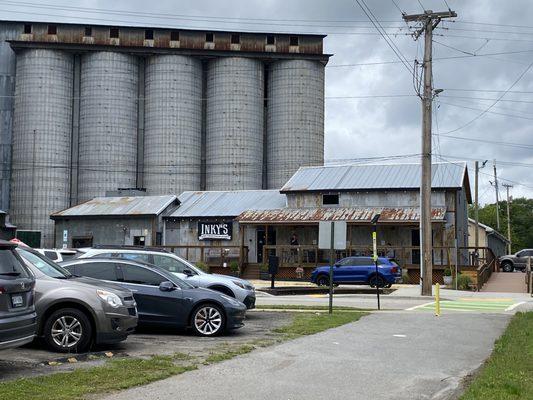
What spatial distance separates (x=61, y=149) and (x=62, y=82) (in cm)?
570

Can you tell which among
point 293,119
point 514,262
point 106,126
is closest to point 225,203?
point 293,119

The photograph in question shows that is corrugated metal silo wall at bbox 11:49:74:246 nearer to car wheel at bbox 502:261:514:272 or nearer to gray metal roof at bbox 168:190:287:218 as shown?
gray metal roof at bbox 168:190:287:218

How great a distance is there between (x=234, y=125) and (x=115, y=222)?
1425 cm

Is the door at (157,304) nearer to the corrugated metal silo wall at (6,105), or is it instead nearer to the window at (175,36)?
the corrugated metal silo wall at (6,105)

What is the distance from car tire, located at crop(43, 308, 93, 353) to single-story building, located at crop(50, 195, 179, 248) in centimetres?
3414

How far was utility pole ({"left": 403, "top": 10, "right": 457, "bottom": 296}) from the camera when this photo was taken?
91.5 feet

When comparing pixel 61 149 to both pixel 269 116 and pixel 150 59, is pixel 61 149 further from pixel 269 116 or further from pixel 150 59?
pixel 269 116

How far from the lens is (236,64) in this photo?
5669 centimetres

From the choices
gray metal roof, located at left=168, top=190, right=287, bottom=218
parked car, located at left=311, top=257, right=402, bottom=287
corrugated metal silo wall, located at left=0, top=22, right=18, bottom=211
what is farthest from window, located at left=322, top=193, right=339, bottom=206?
corrugated metal silo wall, located at left=0, top=22, right=18, bottom=211

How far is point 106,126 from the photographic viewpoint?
5488cm

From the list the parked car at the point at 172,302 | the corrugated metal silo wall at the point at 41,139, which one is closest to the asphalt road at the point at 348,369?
the parked car at the point at 172,302

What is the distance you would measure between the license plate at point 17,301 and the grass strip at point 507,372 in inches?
209

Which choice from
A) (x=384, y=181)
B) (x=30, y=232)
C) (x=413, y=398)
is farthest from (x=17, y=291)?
(x=30, y=232)

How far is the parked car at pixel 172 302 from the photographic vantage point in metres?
12.7
